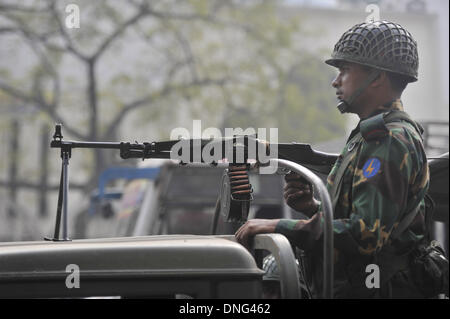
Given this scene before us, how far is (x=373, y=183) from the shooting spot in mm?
2365

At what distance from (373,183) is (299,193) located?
55 centimetres

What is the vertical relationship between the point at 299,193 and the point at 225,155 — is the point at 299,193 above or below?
below

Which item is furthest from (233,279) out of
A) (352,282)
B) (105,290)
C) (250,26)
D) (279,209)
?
(250,26)

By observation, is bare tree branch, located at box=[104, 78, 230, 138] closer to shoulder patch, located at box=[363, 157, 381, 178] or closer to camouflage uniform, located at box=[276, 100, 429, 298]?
camouflage uniform, located at box=[276, 100, 429, 298]

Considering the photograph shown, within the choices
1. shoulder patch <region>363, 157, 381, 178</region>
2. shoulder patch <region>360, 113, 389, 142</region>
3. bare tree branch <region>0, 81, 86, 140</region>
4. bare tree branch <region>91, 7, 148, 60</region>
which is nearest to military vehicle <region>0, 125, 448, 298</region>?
shoulder patch <region>363, 157, 381, 178</region>

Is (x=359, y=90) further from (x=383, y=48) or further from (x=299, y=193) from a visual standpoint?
(x=299, y=193)

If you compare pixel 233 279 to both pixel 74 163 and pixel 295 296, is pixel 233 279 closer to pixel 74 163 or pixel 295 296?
pixel 295 296

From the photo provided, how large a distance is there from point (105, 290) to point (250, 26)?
18664 mm

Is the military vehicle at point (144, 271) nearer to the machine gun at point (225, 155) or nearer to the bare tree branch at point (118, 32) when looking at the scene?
the machine gun at point (225, 155)

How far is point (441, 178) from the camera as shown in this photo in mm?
4328

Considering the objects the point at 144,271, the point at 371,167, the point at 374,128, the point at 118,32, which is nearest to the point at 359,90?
the point at 374,128

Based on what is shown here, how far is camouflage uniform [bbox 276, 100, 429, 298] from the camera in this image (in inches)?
92.0

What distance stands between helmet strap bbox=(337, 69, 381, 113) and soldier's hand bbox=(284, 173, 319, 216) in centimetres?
29
